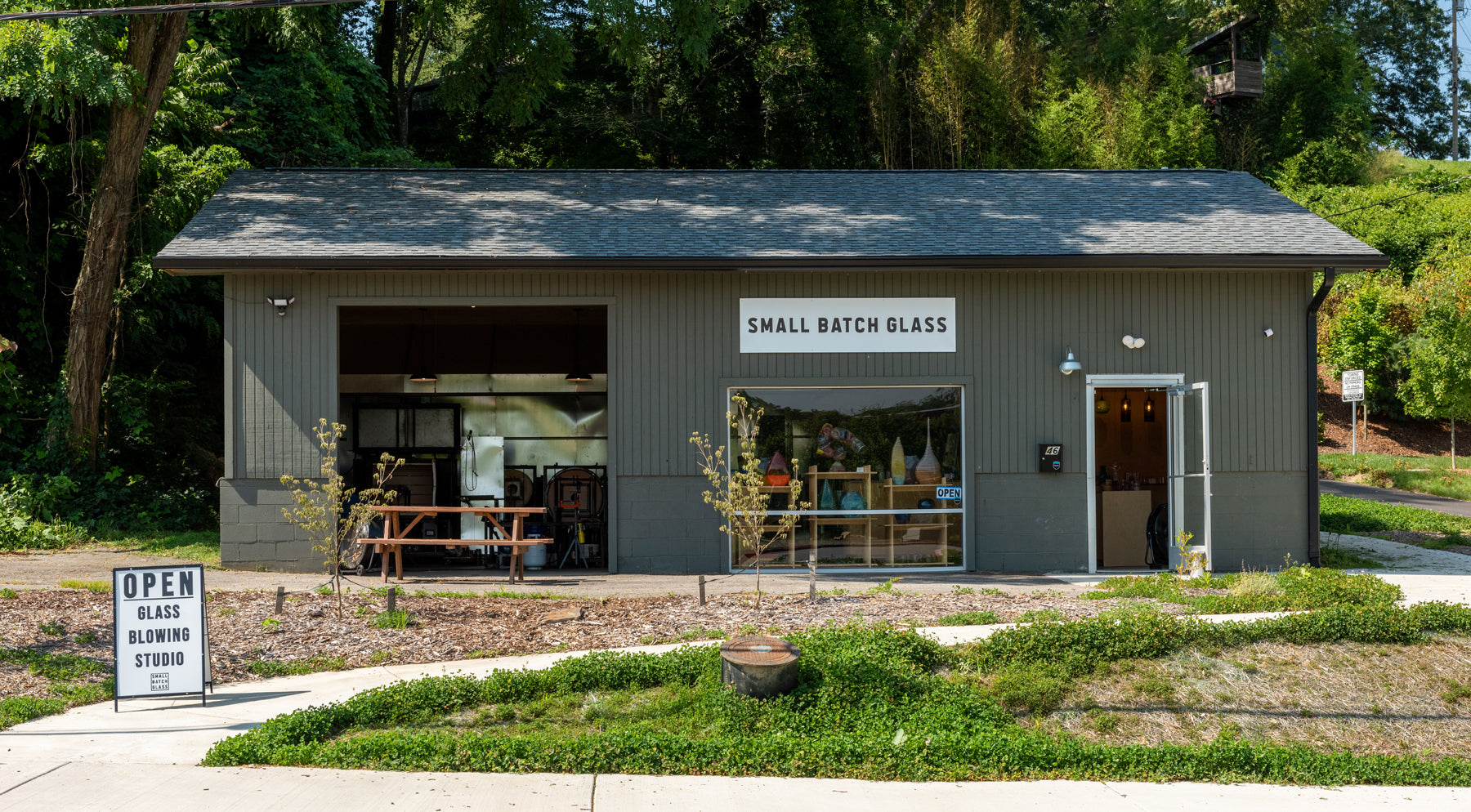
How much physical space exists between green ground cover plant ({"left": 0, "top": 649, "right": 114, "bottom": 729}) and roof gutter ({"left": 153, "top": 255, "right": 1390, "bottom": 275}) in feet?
16.8

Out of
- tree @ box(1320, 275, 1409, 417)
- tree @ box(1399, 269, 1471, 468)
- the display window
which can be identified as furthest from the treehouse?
the display window

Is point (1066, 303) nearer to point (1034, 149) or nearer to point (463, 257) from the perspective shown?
point (463, 257)

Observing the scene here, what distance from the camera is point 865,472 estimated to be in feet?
42.3

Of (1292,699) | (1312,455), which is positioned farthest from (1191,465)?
(1292,699)

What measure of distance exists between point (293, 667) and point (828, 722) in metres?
3.81

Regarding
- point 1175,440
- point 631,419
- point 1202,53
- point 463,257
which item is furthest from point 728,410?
point 1202,53

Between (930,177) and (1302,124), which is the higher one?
(1302,124)

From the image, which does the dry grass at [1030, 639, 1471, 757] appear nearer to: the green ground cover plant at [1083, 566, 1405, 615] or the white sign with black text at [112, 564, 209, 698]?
the green ground cover plant at [1083, 566, 1405, 615]

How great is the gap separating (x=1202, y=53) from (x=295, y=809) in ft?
142

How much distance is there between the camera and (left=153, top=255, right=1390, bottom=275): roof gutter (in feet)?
39.4

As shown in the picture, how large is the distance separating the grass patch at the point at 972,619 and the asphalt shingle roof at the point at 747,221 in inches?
178

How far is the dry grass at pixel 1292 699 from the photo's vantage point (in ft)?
21.9

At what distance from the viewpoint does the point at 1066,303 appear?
12891mm

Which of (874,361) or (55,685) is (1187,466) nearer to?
(874,361)
